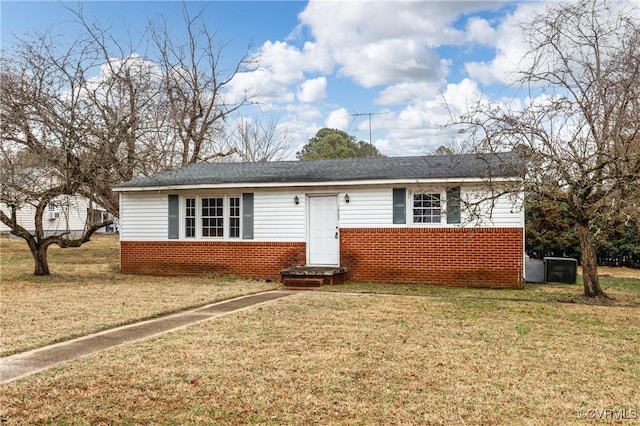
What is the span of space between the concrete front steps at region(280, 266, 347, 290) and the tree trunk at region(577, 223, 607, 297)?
5653 mm

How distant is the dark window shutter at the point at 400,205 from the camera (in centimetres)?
1391

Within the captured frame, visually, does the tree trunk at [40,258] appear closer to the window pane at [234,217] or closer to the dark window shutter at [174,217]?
the dark window shutter at [174,217]

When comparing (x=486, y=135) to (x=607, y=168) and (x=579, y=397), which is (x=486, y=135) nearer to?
(x=607, y=168)

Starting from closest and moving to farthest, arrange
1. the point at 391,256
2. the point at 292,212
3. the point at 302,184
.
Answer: the point at 391,256 → the point at 302,184 → the point at 292,212

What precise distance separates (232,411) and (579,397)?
10.1ft

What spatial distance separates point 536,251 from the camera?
21.3 meters

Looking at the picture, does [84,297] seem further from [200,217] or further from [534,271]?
[534,271]

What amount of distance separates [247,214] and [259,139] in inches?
903

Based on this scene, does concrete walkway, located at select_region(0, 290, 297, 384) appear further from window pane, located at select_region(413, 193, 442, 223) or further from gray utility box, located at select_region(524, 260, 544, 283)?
gray utility box, located at select_region(524, 260, 544, 283)

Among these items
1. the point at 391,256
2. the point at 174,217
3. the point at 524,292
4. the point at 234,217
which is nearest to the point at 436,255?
the point at 391,256

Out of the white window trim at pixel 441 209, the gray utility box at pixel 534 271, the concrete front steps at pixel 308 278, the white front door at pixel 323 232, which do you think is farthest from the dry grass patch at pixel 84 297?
the gray utility box at pixel 534 271

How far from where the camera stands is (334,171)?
15234mm

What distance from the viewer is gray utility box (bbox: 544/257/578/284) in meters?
14.9

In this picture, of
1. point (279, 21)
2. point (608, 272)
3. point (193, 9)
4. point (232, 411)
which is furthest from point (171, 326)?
point (193, 9)
